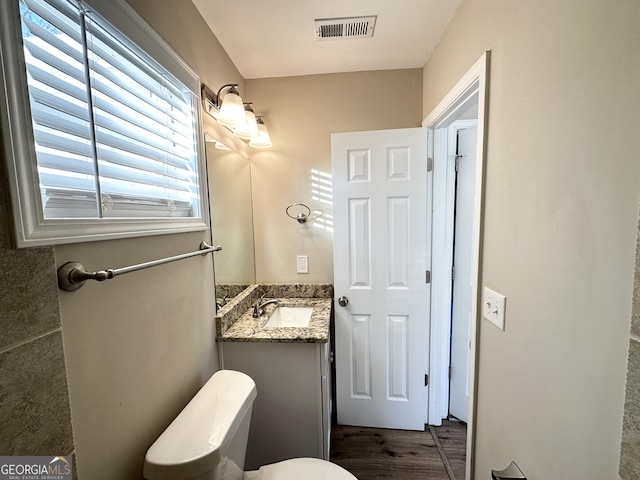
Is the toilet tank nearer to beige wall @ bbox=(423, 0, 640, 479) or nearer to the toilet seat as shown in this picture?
the toilet seat

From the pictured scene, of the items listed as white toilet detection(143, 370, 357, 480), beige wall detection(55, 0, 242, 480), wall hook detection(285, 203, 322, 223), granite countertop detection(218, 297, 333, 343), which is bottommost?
white toilet detection(143, 370, 357, 480)

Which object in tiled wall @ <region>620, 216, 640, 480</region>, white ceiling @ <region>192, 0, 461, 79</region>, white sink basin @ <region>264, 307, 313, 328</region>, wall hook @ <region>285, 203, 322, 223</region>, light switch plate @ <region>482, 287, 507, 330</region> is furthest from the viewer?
wall hook @ <region>285, 203, 322, 223</region>

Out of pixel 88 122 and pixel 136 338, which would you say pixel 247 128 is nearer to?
pixel 88 122

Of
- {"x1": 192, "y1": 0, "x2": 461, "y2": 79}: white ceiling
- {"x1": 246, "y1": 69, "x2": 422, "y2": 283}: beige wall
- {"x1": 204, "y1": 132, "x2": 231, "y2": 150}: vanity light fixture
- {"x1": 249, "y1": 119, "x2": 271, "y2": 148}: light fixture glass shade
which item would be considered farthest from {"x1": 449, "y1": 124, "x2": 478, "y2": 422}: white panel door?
{"x1": 204, "y1": 132, "x2": 231, "y2": 150}: vanity light fixture

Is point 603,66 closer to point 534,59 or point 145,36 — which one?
point 534,59

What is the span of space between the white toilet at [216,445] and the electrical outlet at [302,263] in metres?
0.93

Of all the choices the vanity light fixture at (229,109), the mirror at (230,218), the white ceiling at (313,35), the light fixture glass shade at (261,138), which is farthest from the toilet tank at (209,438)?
the white ceiling at (313,35)

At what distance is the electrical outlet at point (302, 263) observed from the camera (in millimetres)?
1946

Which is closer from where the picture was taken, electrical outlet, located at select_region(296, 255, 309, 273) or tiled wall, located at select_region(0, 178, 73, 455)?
tiled wall, located at select_region(0, 178, 73, 455)

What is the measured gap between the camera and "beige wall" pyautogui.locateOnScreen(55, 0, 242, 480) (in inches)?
25.0

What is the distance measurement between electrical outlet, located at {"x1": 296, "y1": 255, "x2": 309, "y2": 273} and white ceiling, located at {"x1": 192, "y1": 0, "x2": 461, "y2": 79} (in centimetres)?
131

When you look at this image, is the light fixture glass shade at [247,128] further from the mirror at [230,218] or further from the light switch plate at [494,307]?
the light switch plate at [494,307]

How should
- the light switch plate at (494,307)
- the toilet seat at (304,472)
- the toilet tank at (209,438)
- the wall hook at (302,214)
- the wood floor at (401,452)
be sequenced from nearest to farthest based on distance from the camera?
the toilet tank at (209,438)
the light switch plate at (494,307)
the toilet seat at (304,472)
the wood floor at (401,452)
the wall hook at (302,214)

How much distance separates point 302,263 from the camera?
1950 mm
